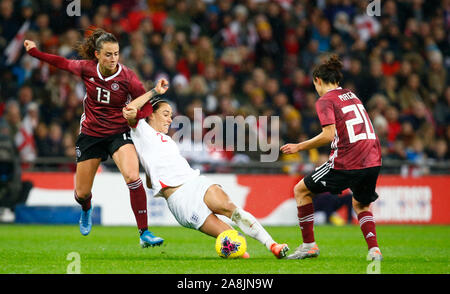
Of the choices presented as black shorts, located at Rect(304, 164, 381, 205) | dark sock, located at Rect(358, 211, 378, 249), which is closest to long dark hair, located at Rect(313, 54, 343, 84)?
black shorts, located at Rect(304, 164, 381, 205)

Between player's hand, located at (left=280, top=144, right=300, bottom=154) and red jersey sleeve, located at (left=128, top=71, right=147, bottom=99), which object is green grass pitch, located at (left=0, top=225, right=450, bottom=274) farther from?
red jersey sleeve, located at (left=128, top=71, right=147, bottom=99)

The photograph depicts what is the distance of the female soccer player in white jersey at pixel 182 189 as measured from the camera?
6.96 meters

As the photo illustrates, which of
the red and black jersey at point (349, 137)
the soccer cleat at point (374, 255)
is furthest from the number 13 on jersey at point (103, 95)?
the soccer cleat at point (374, 255)

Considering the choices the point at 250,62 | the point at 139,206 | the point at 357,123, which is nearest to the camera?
the point at 357,123

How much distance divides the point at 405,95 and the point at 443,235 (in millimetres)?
5672

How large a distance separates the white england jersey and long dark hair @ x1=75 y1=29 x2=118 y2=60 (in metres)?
0.94

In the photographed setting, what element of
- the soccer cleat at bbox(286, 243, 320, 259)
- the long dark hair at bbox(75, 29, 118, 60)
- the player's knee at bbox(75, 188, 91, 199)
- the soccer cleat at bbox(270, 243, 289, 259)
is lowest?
the soccer cleat at bbox(286, 243, 320, 259)

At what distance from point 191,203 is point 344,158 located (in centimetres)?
149

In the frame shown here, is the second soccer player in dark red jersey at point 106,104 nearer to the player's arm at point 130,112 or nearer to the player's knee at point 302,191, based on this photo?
the player's arm at point 130,112

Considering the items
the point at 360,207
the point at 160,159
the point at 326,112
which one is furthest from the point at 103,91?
the point at 360,207

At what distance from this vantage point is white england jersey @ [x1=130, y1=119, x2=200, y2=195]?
727 cm

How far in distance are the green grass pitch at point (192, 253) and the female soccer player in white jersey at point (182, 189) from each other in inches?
12.8

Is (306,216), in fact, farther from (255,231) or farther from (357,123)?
(357,123)

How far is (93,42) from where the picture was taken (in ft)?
26.2
